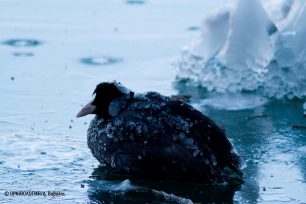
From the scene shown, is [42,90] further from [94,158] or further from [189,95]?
[94,158]

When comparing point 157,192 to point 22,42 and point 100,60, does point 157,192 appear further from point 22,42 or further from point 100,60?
point 22,42

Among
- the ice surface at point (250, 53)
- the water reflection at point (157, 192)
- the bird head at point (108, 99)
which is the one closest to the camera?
the water reflection at point (157, 192)

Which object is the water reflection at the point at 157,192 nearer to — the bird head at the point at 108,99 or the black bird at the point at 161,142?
the black bird at the point at 161,142

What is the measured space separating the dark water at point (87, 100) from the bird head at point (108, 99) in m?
0.44

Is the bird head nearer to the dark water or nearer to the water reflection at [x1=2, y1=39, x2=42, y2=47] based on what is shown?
the dark water

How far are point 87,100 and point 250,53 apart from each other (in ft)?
6.68

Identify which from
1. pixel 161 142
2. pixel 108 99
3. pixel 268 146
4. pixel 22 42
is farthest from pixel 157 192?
pixel 22 42

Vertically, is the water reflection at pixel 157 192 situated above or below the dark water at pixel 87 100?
below

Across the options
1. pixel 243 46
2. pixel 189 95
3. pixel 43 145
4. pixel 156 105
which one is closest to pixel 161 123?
pixel 156 105

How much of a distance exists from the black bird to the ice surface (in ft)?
8.28

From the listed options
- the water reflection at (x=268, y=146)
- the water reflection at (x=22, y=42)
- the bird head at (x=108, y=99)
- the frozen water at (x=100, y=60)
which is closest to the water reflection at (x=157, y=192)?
the water reflection at (x=268, y=146)

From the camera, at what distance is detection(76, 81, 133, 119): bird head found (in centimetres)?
669

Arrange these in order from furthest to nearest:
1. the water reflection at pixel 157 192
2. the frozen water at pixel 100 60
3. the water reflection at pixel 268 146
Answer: the frozen water at pixel 100 60 → the water reflection at pixel 268 146 → the water reflection at pixel 157 192

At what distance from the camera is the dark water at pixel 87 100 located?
6145mm
